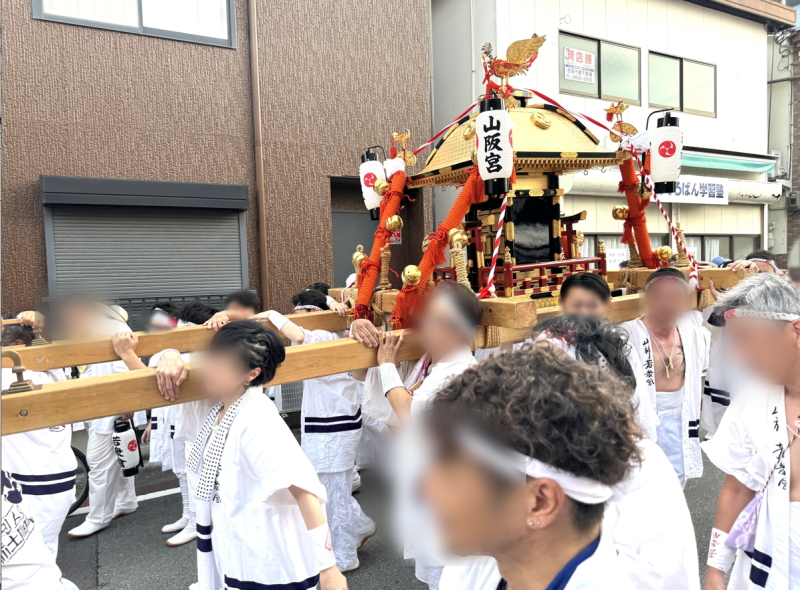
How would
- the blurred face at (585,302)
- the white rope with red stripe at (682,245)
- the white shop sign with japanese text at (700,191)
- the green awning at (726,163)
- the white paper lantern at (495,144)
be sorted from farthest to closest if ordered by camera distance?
the green awning at (726,163) → the white shop sign with japanese text at (700,191) → the white rope with red stripe at (682,245) → the white paper lantern at (495,144) → the blurred face at (585,302)

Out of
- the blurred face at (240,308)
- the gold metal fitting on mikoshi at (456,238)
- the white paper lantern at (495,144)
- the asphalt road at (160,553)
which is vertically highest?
the white paper lantern at (495,144)

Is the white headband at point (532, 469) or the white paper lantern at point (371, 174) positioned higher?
the white paper lantern at point (371, 174)

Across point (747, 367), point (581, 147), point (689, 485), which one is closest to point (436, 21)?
point (581, 147)

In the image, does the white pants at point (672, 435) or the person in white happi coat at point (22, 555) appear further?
the white pants at point (672, 435)

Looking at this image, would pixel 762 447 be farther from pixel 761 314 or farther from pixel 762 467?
pixel 761 314

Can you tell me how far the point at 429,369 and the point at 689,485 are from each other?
3.23m

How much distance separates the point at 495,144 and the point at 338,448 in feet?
7.44

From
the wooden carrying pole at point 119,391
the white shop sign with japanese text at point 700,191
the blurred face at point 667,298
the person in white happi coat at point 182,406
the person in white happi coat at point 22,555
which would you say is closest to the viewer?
the person in white happi coat at point 22,555

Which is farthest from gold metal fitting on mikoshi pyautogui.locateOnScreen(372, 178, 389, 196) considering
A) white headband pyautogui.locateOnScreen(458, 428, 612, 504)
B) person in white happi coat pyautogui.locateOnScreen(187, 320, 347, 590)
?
white headband pyautogui.locateOnScreen(458, 428, 612, 504)

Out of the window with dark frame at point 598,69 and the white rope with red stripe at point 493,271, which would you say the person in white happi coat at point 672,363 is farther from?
the window with dark frame at point 598,69

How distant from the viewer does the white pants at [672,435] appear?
3.38 meters

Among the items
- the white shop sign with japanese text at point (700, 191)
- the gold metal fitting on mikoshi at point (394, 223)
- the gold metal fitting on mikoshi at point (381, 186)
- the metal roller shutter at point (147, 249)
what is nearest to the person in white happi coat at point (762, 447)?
the gold metal fitting on mikoshi at point (394, 223)

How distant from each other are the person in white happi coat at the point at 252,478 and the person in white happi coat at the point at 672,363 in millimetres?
2186

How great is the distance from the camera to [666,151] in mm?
4242
